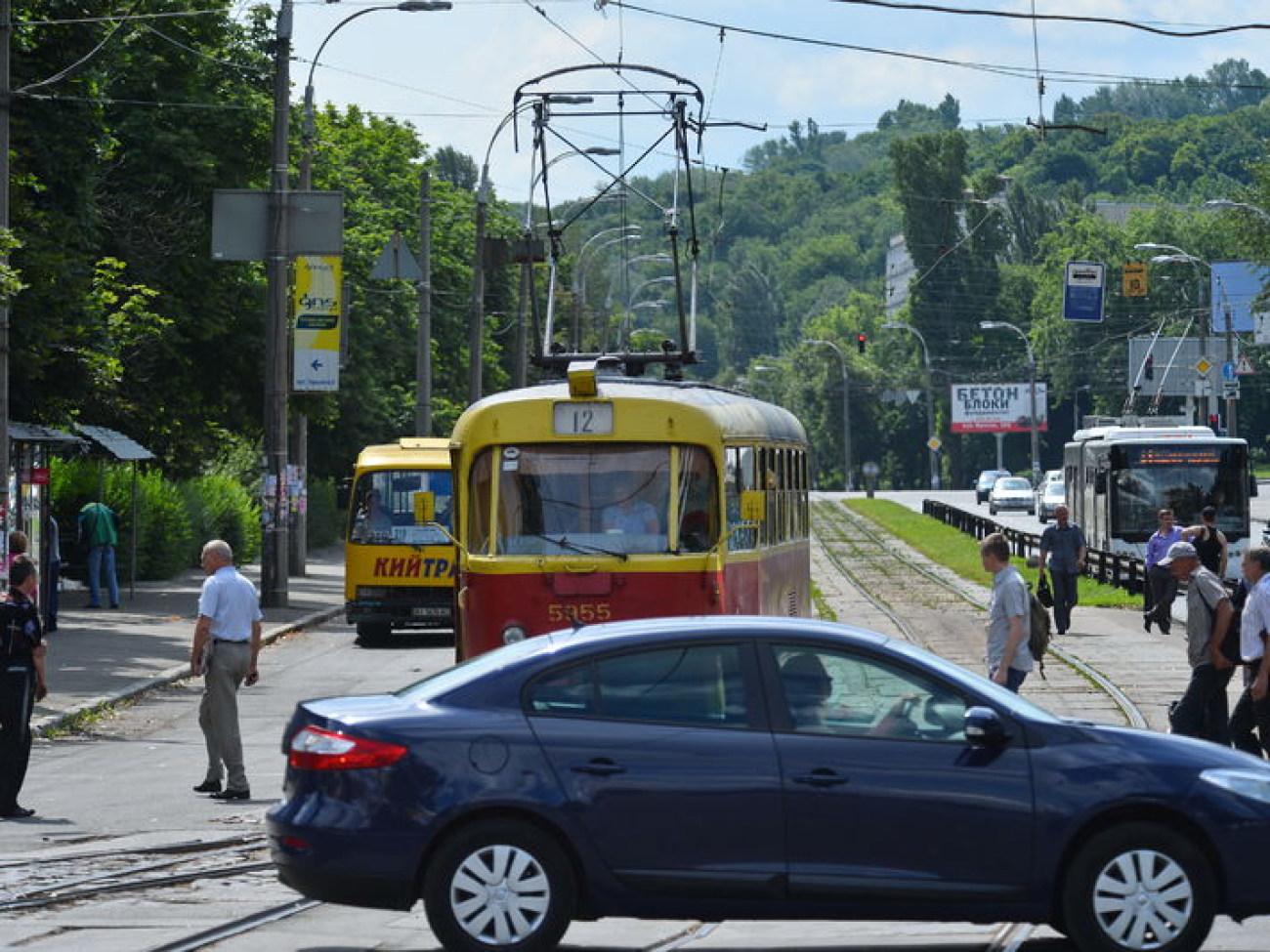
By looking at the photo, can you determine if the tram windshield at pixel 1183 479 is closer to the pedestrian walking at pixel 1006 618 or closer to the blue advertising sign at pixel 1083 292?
the pedestrian walking at pixel 1006 618

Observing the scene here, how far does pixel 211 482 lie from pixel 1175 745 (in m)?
43.6

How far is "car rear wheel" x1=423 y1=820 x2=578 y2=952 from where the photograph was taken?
9328 mm

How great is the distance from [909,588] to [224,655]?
30.6 meters

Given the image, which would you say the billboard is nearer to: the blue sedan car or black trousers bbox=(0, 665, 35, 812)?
black trousers bbox=(0, 665, 35, 812)

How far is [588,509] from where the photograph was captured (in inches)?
663

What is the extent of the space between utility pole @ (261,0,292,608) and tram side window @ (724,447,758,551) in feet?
54.0

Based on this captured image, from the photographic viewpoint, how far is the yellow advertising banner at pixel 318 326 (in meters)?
37.9

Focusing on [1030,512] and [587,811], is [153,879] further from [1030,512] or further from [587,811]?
[1030,512]

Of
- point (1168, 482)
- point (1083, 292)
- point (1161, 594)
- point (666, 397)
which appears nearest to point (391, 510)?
point (1161, 594)

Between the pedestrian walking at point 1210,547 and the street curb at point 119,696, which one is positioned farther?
the pedestrian walking at point 1210,547

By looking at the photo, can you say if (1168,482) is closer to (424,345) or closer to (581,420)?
(424,345)

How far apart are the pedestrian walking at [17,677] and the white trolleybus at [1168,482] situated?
94.2 feet

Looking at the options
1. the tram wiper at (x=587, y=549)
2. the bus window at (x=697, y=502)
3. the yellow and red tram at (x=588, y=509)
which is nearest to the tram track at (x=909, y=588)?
the bus window at (x=697, y=502)

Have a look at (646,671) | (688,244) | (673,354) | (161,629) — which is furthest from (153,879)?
(161,629)
